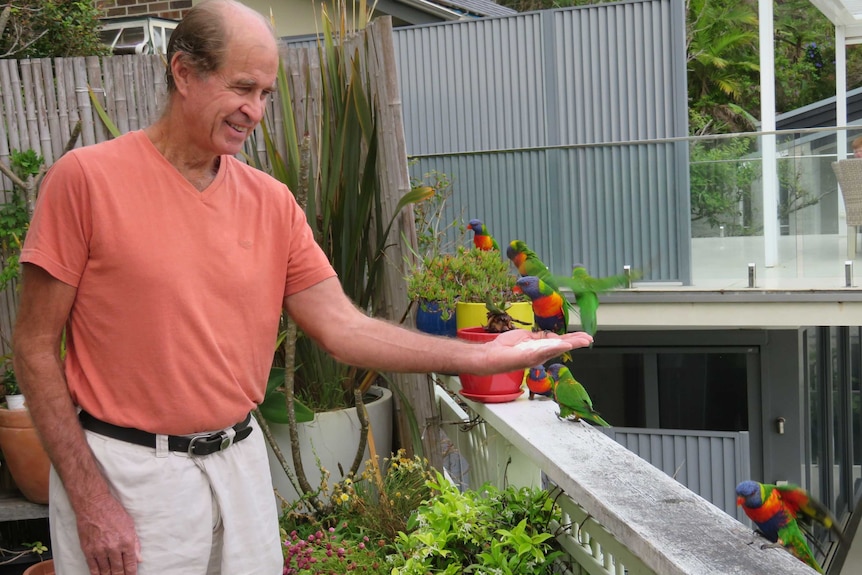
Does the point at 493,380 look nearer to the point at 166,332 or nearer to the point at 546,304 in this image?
the point at 546,304

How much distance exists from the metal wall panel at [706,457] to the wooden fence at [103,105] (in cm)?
468

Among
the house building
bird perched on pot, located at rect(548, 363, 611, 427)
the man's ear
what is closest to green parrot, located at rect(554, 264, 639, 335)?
bird perched on pot, located at rect(548, 363, 611, 427)

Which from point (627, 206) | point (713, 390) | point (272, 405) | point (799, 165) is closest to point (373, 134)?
point (272, 405)

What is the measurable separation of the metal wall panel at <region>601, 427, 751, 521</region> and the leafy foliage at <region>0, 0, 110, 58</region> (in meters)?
5.15

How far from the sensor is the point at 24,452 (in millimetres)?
3244

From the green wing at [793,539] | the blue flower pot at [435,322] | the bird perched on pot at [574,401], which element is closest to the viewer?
the green wing at [793,539]

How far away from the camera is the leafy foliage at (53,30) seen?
567 centimetres

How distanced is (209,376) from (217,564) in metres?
0.34

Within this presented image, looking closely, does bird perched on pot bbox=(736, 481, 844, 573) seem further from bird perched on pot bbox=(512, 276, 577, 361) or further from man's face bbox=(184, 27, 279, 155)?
man's face bbox=(184, 27, 279, 155)

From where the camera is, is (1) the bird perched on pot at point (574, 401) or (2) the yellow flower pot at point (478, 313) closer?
(1) the bird perched on pot at point (574, 401)

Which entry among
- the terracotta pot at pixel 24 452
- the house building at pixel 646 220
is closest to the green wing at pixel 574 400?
the terracotta pot at pixel 24 452

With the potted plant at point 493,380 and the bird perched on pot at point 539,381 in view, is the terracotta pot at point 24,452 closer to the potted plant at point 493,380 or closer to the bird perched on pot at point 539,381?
the potted plant at point 493,380

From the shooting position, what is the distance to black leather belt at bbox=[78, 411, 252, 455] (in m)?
1.47

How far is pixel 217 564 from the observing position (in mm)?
1582
